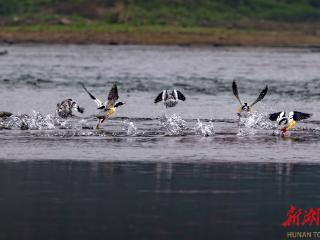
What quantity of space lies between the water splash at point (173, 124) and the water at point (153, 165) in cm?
5

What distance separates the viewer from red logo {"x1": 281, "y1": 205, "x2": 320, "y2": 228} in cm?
1669

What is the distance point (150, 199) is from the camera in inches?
731

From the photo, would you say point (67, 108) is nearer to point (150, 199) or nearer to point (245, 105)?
point (245, 105)

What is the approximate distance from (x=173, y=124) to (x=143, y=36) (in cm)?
5736

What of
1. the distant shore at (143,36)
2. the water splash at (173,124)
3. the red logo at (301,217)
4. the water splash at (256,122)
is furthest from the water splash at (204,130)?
the distant shore at (143,36)

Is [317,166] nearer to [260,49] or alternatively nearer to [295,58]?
[295,58]

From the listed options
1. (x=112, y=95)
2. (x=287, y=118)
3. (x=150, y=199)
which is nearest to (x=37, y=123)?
(x=112, y=95)

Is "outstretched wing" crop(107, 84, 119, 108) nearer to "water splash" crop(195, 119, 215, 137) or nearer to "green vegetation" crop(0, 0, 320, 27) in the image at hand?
"water splash" crop(195, 119, 215, 137)

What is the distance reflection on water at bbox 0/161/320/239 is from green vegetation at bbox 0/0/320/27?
67.0 meters

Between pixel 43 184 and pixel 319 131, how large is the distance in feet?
36.8

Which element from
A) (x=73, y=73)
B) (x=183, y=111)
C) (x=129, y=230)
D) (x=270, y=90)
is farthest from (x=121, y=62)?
(x=129, y=230)

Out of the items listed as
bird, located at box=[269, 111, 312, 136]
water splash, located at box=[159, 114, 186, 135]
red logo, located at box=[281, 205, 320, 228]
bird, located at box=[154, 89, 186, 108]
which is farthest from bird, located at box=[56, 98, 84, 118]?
red logo, located at box=[281, 205, 320, 228]

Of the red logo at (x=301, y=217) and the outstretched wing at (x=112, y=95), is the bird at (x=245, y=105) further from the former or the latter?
the red logo at (x=301, y=217)

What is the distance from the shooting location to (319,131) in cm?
2922
